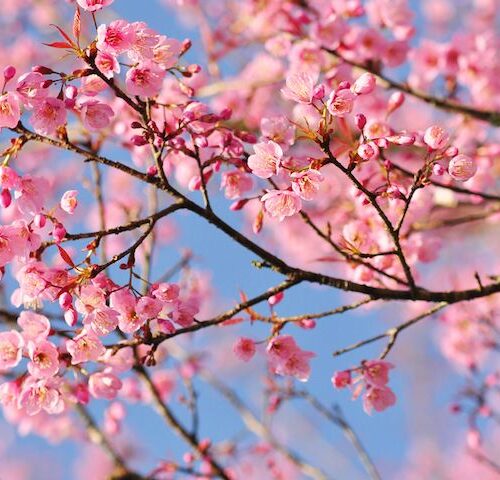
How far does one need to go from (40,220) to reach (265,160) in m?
0.67

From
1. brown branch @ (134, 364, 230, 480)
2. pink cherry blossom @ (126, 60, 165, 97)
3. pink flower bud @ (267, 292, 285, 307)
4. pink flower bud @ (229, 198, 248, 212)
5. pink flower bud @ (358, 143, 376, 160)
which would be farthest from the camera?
brown branch @ (134, 364, 230, 480)

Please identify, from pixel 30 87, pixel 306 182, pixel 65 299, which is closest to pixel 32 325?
pixel 65 299

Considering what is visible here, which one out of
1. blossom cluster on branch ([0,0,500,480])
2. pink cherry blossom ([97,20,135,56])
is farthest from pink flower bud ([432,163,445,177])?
pink cherry blossom ([97,20,135,56])

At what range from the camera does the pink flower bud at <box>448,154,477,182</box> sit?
203 centimetres

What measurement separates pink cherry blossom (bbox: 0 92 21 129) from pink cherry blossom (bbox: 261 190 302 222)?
2.37ft

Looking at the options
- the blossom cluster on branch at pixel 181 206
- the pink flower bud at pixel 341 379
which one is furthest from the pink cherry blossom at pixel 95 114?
the pink flower bud at pixel 341 379

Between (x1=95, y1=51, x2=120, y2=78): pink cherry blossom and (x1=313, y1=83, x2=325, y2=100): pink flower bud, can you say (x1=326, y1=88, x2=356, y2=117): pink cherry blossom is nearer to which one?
(x1=313, y1=83, x2=325, y2=100): pink flower bud

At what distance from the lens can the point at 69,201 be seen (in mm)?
2062

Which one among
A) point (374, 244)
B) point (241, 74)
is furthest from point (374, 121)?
point (241, 74)

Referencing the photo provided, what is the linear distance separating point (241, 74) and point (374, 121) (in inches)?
156

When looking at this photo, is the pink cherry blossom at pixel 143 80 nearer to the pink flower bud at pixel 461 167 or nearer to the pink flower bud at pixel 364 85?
the pink flower bud at pixel 364 85

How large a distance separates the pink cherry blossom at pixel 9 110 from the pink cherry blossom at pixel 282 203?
2.37 feet

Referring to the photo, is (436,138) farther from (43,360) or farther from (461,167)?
(43,360)

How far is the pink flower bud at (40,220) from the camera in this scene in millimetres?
2014
